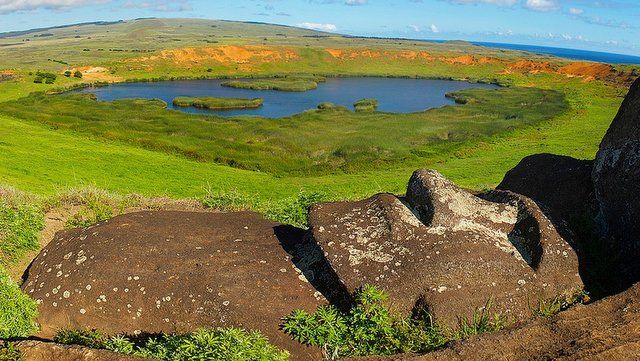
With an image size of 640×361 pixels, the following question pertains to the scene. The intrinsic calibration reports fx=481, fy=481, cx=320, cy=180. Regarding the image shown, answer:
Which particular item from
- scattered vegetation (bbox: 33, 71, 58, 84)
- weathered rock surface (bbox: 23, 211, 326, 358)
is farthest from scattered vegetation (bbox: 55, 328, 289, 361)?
scattered vegetation (bbox: 33, 71, 58, 84)

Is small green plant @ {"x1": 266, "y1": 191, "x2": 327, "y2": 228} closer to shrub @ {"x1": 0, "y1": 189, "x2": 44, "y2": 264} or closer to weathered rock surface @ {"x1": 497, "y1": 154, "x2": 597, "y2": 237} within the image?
shrub @ {"x1": 0, "y1": 189, "x2": 44, "y2": 264}

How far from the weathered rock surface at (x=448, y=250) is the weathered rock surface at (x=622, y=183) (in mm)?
2048

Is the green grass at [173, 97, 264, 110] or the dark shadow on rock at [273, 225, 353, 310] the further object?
the green grass at [173, 97, 264, 110]

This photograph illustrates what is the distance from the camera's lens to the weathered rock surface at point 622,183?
485 inches

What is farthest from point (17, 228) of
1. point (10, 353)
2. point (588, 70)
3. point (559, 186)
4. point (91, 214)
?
point (588, 70)

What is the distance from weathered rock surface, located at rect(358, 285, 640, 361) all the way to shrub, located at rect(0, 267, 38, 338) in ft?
25.1

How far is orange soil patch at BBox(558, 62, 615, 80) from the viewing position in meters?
145

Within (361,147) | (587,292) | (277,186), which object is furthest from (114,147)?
(587,292)

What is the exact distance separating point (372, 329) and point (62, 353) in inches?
221

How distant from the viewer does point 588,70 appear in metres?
152

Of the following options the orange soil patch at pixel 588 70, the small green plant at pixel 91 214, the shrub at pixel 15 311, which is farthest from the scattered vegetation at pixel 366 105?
the shrub at pixel 15 311

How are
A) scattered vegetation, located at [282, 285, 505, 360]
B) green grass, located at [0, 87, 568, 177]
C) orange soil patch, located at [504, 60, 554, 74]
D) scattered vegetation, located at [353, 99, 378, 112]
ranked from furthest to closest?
orange soil patch, located at [504, 60, 554, 74] → scattered vegetation, located at [353, 99, 378, 112] → green grass, located at [0, 87, 568, 177] → scattered vegetation, located at [282, 285, 505, 360]

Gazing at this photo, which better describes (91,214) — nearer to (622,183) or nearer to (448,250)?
(448,250)

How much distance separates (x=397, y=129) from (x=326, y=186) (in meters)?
35.1
